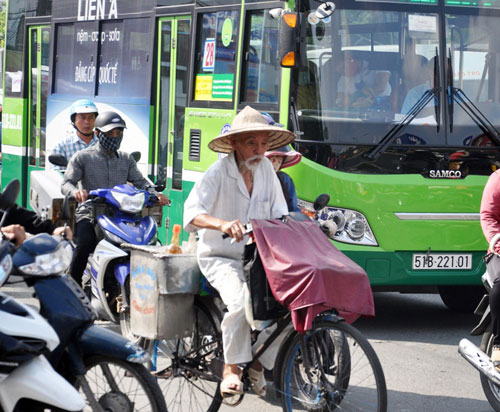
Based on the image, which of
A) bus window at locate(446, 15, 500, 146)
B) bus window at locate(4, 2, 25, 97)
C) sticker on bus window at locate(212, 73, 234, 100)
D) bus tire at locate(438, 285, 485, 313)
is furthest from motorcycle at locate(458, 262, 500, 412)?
bus window at locate(4, 2, 25, 97)

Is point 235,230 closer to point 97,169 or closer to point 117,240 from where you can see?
point 117,240

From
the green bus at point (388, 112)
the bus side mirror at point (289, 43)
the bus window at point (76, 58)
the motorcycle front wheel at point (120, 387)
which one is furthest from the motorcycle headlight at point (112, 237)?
the bus window at point (76, 58)

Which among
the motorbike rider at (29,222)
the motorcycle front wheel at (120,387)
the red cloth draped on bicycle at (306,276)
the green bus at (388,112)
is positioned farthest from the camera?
the green bus at (388,112)

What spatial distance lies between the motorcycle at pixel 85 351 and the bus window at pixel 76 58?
859cm

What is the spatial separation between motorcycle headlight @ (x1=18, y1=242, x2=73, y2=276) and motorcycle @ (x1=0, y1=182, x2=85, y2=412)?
176mm

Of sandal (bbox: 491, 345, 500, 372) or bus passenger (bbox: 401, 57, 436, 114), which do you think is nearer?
sandal (bbox: 491, 345, 500, 372)

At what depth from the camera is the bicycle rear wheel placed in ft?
19.2

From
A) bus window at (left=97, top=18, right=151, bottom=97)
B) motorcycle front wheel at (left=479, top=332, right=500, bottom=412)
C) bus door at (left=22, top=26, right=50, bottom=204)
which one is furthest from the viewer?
bus door at (left=22, top=26, right=50, bottom=204)

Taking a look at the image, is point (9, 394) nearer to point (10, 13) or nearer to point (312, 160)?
point (312, 160)

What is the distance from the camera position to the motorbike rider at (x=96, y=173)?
25.8ft

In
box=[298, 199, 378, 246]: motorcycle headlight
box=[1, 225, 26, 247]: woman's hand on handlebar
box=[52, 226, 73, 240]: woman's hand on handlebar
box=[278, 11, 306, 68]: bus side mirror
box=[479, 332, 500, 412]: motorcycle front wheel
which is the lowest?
box=[479, 332, 500, 412]: motorcycle front wheel

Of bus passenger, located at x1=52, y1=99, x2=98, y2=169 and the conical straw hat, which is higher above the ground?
the conical straw hat

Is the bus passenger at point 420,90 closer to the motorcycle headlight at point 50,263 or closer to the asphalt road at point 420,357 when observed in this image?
the asphalt road at point 420,357

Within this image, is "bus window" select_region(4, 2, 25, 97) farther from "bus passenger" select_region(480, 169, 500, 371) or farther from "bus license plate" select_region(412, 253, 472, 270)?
"bus passenger" select_region(480, 169, 500, 371)
